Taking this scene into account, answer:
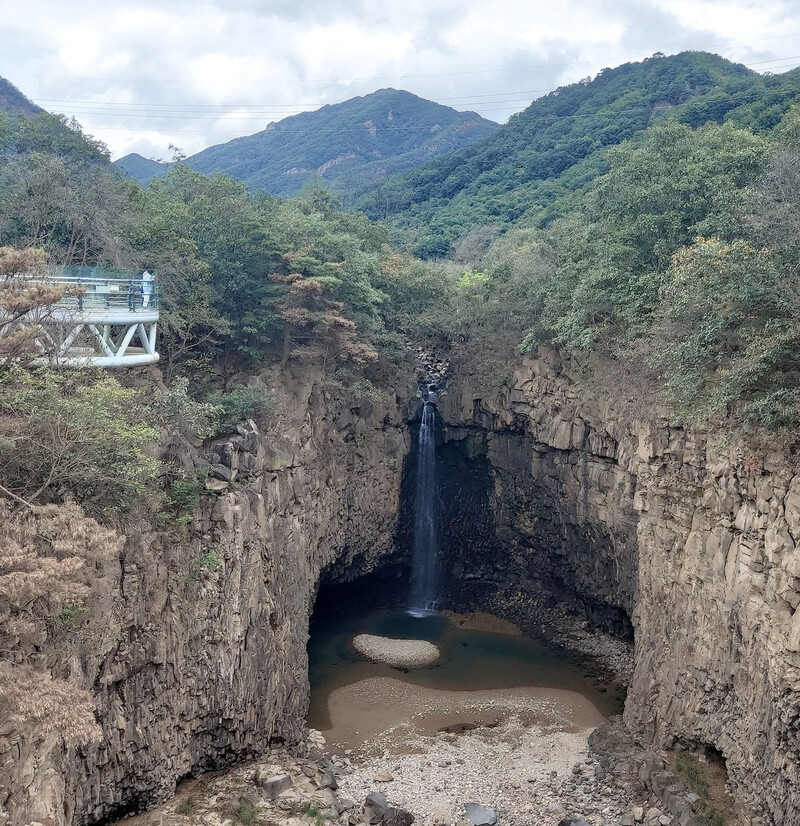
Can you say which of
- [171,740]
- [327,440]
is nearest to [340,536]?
[327,440]

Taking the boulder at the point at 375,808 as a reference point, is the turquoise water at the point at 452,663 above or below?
above

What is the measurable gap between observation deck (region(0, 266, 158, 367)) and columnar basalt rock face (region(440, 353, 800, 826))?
1237 cm

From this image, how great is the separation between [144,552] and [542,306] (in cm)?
1529

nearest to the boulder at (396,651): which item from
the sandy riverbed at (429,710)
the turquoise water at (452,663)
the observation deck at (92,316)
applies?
the turquoise water at (452,663)

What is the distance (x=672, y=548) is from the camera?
1733cm

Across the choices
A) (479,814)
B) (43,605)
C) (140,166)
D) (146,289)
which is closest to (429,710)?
(479,814)

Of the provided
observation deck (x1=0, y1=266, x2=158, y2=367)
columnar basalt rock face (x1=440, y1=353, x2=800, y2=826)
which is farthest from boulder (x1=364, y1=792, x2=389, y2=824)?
observation deck (x1=0, y1=266, x2=158, y2=367)

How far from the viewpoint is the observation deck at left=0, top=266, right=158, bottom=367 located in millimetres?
13984

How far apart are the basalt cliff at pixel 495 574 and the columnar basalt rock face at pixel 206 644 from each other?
5 cm

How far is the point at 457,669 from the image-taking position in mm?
23000

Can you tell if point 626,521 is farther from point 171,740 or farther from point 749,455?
point 171,740

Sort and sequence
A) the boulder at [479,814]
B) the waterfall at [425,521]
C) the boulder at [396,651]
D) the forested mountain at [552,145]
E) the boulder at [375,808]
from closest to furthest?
1. the boulder at [479,814]
2. the boulder at [375,808]
3. the boulder at [396,651]
4. the waterfall at [425,521]
5. the forested mountain at [552,145]

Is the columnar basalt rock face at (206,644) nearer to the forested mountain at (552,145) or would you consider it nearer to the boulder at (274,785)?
the boulder at (274,785)

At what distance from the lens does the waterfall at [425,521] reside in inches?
1089
